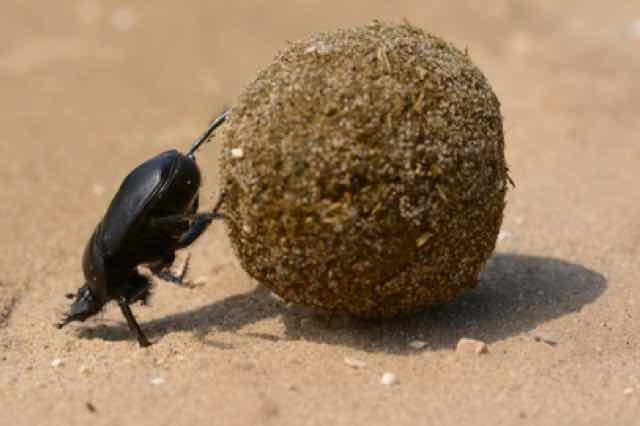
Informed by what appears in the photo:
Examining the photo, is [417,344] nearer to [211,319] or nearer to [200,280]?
[211,319]

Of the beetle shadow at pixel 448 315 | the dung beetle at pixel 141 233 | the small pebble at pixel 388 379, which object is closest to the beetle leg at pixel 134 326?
the dung beetle at pixel 141 233

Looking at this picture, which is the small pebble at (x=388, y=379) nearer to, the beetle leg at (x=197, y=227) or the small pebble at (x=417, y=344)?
the small pebble at (x=417, y=344)

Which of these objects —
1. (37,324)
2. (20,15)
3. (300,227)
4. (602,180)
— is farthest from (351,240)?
(20,15)

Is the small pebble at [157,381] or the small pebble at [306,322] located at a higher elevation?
the small pebble at [306,322]

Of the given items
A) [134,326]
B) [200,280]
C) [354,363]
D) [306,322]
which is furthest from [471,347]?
[200,280]

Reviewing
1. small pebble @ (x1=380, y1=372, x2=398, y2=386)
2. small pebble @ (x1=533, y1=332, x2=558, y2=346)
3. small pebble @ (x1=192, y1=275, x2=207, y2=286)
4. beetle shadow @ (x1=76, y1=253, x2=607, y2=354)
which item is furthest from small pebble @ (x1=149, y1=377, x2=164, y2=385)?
small pebble @ (x1=533, y1=332, x2=558, y2=346)

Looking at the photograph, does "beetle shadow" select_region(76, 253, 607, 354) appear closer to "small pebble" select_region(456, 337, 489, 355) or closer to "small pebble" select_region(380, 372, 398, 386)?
"small pebble" select_region(456, 337, 489, 355)

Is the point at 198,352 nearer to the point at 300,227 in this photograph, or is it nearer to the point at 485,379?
the point at 300,227
